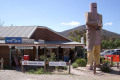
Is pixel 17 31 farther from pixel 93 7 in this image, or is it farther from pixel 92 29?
pixel 93 7

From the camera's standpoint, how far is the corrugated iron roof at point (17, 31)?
1918 centimetres

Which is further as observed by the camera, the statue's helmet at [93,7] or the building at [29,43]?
the building at [29,43]

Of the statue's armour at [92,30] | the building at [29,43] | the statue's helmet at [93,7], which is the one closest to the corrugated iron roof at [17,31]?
the building at [29,43]

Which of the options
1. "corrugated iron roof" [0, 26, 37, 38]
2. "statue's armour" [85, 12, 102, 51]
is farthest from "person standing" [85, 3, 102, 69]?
"corrugated iron roof" [0, 26, 37, 38]

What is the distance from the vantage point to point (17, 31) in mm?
20734

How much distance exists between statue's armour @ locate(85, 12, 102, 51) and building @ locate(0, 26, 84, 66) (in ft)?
16.8

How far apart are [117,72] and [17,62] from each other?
937 centimetres

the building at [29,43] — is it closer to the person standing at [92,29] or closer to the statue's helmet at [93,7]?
the person standing at [92,29]

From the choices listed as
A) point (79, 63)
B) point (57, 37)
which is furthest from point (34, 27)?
point (79, 63)

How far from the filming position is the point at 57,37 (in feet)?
72.0

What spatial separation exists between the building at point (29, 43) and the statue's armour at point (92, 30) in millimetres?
5124

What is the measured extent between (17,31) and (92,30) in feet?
35.3

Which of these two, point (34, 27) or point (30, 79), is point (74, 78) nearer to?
point (30, 79)

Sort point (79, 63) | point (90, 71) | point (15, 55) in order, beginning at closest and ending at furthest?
1. point (90, 71)
2. point (79, 63)
3. point (15, 55)
